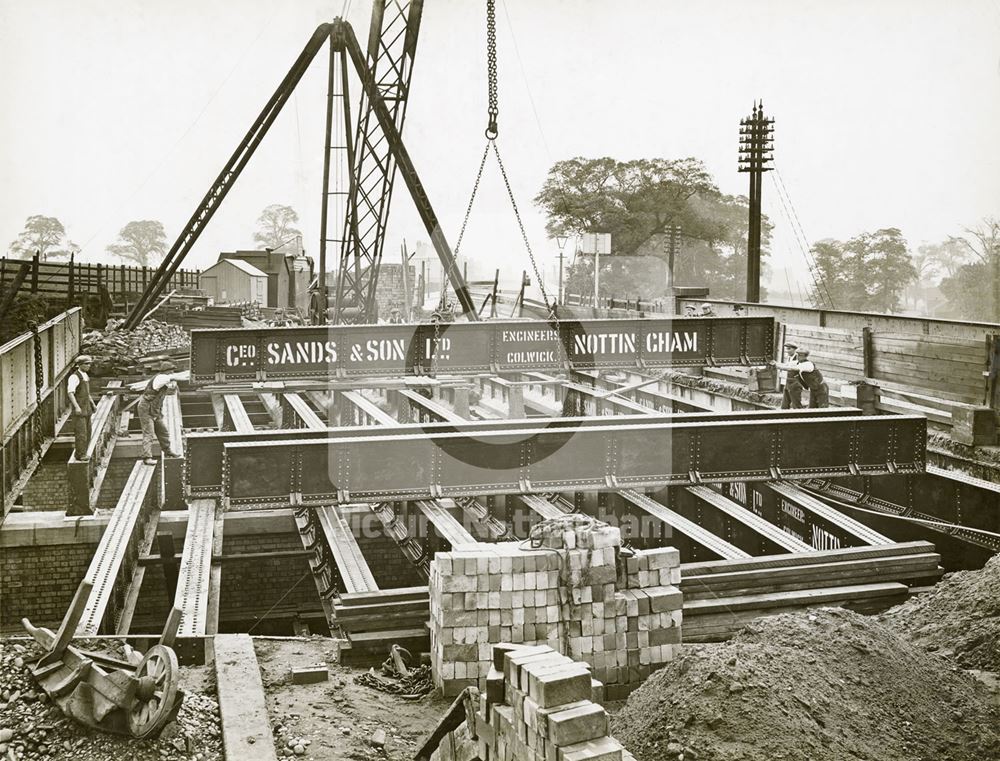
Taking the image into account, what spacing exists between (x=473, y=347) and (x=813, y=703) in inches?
459

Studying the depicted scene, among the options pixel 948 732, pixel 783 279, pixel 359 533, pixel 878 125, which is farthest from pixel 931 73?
pixel 783 279

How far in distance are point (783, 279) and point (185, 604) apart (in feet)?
426

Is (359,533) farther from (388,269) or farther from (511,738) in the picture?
(388,269)

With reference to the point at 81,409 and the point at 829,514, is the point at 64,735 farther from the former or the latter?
the point at 829,514

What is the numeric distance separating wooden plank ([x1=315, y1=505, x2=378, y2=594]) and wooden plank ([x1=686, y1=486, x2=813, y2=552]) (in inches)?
180

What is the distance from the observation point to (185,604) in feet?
30.9

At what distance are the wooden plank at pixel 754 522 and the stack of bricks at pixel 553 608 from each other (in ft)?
10.9

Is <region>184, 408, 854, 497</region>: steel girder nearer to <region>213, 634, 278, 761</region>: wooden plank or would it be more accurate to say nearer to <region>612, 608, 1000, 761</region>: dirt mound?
<region>213, 634, 278, 761</region>: wooden plank

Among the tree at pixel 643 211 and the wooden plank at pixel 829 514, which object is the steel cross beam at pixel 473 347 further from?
the tree at pixel 643 211

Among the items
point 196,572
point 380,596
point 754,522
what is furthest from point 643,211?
point 380,596

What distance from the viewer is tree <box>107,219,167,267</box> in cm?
9294

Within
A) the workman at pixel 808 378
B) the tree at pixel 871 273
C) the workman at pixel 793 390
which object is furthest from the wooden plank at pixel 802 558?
the tree at pixel 871 273

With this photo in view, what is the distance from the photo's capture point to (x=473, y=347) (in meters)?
17.4

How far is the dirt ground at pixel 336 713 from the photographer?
6.77m
